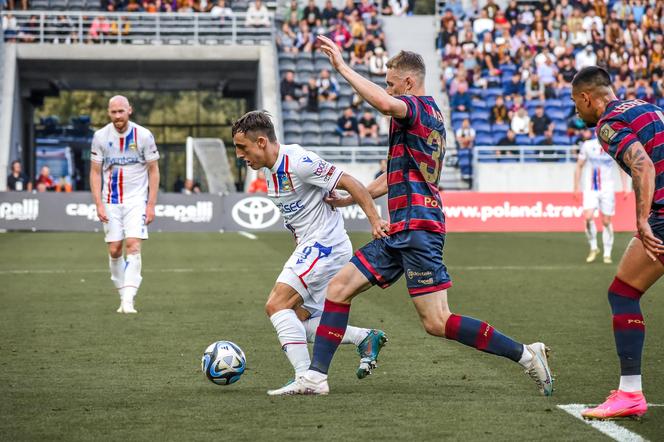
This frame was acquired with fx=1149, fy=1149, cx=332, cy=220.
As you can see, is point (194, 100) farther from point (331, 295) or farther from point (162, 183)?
point (331, 295)

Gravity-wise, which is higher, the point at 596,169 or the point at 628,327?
the point at 596,169

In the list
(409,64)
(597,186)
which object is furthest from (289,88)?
(409,64)

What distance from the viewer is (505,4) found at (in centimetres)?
4166

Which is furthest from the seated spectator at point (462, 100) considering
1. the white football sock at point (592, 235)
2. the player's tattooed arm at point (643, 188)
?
the player's tattooed arm at point (643, 188)

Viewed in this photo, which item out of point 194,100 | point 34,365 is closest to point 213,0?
point 194,100

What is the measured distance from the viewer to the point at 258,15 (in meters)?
36.5

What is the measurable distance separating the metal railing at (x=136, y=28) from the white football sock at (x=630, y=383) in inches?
1180

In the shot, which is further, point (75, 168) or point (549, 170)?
point (75, 168)

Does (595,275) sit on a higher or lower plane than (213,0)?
lower

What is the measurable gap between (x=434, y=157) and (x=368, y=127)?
28.2 metres

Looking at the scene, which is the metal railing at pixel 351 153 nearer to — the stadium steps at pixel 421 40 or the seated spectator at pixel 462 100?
the seated spectator at pixel 462 100

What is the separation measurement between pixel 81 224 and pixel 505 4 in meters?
19.7

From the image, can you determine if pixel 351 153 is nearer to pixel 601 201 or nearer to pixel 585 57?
pixel 585 57

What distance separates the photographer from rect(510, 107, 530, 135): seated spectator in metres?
33.6
